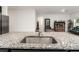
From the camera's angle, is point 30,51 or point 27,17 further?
point 27,17

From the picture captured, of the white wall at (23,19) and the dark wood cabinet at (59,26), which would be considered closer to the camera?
the dark wood cabinet at (59,26)

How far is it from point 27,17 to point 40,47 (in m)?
2.97

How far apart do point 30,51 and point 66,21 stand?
225cm

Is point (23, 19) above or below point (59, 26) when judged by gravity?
above

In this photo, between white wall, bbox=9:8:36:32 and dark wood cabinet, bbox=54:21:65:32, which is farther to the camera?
white wall, bbox=9:8:36:32

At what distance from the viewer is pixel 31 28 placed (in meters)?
3.91

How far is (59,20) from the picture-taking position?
10.9ft

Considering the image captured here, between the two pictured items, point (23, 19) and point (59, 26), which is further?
point (23, 19)

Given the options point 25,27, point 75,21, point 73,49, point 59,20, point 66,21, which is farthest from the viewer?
point 25,27

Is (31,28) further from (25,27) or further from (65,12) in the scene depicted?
(65,12)
